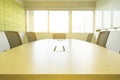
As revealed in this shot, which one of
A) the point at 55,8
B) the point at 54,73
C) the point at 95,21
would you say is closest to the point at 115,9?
the point at 95,21

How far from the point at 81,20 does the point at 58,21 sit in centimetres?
113

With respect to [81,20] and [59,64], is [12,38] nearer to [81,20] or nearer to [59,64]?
[59,64]

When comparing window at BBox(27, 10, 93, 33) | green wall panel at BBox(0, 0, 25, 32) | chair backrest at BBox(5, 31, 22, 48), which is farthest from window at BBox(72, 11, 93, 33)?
chair backrest at BBox(5, 31, 22, 48)

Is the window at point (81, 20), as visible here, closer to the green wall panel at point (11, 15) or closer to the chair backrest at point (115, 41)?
the green wall panel at point (11, 15)

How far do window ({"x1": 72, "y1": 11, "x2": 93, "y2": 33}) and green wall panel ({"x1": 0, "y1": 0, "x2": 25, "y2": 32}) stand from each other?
247cm

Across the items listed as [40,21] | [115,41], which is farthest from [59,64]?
[40,21]

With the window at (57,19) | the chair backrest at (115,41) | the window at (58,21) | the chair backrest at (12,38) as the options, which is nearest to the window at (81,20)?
the window at (57,19)

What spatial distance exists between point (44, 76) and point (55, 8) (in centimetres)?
747

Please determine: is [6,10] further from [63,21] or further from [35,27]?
[63,21]

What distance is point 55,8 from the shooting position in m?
7.97

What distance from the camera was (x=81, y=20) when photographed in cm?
847

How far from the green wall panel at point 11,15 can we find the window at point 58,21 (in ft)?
4.83

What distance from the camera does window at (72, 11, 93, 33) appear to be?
8.23 m

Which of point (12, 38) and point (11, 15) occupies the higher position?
point (11, 15)
